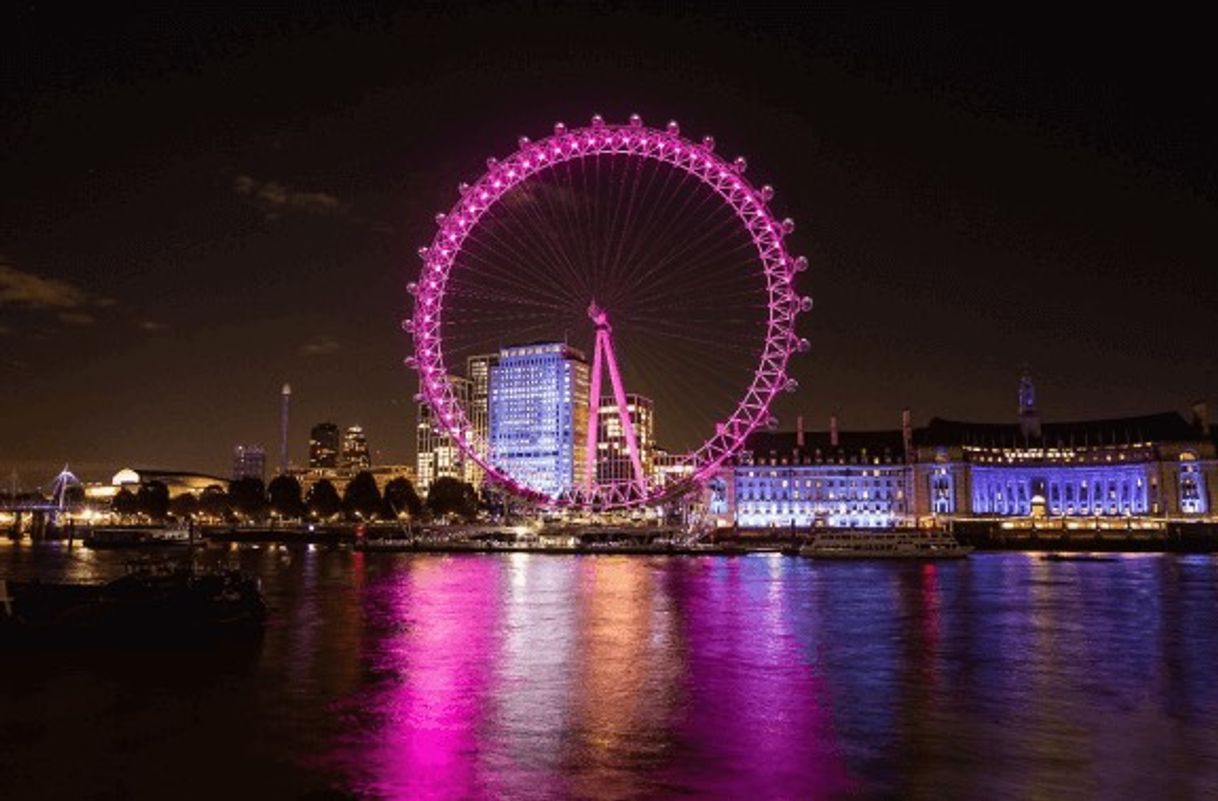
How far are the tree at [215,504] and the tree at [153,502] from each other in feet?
23.6

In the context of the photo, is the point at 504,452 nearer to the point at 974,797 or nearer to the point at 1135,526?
the point at 1135,526

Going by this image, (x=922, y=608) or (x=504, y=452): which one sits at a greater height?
(x=504, y=452)

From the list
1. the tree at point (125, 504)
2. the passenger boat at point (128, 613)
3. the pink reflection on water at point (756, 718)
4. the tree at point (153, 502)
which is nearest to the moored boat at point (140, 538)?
the tree at point (153, 502)

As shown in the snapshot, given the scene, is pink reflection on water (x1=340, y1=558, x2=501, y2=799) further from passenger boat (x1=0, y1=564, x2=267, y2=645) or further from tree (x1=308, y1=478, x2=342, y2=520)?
tree (x1=308, y1=478, x2=342, y2=520)

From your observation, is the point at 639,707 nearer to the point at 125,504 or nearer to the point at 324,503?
the point at 324,503

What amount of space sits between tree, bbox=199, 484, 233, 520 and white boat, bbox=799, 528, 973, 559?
3943 inches

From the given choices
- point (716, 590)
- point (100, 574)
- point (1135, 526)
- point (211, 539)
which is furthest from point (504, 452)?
point (716, 590)

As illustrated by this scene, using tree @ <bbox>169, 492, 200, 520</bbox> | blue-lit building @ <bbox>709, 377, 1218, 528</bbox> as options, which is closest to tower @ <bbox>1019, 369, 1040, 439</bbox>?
blue-lit building @ <bbox>709, 377, 1218, 528</bbox>

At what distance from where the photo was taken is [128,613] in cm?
2872

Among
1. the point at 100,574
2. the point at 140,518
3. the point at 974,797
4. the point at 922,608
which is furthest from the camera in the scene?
the point at 140,518

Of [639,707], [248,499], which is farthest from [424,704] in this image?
[248,499]

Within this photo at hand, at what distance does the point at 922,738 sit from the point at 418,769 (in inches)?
317

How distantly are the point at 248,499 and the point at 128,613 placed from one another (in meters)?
126

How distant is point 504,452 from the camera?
195 meters
